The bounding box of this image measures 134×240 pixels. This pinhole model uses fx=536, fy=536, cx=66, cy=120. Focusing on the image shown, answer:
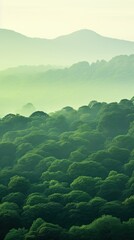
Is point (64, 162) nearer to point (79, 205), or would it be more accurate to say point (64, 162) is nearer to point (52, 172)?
point (52, 172)

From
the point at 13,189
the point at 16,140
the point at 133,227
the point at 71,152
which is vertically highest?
the point at 16,140

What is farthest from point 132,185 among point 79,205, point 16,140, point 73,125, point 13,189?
point 73,125

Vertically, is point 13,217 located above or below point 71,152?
below

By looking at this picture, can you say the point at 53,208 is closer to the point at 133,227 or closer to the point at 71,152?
the point at 133,227

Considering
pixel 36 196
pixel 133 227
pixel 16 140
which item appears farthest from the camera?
pixel 16 140

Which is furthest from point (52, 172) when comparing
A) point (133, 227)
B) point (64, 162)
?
point (133, 227)

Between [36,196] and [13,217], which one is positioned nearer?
[13,217]

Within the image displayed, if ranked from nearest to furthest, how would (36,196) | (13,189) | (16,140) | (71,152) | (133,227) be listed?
(133,227)
(36,196)
(13,189)
(71,152)
(16,140)
